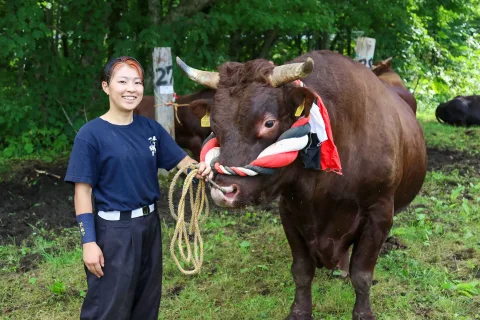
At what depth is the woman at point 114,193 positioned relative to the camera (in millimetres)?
2828

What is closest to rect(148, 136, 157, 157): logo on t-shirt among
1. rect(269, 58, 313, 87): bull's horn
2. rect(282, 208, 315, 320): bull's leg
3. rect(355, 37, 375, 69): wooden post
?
rect(269, 58, 313, 87): bull's horn

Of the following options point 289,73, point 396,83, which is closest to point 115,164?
point 289,73

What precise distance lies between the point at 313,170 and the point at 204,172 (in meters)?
0.80

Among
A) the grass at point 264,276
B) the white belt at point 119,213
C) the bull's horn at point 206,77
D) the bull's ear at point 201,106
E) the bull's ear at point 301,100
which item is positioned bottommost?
the grass at point 264,276

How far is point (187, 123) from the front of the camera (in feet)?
27.1

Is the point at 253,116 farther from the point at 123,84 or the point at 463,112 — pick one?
the point at 463,112

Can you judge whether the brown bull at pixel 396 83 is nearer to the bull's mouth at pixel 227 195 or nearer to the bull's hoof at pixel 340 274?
the bull's hoof at pixel 340 274

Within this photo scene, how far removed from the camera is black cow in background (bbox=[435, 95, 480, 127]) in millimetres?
12523

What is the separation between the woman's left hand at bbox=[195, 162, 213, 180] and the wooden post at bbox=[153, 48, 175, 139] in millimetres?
4921

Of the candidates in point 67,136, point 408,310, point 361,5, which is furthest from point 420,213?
point 67,136

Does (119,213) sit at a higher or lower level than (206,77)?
lower

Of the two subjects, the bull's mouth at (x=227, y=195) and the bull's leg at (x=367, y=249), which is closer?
the bull's mouth at (x=227, y=195)

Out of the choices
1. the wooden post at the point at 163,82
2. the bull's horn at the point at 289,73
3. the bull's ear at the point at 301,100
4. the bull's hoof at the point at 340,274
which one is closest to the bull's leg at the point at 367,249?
the bull's hoof at the point at 340,274

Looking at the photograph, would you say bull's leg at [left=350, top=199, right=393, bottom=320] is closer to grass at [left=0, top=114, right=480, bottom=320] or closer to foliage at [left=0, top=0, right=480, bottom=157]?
grass at [left=0, top=114, right=480, bottom=320]
